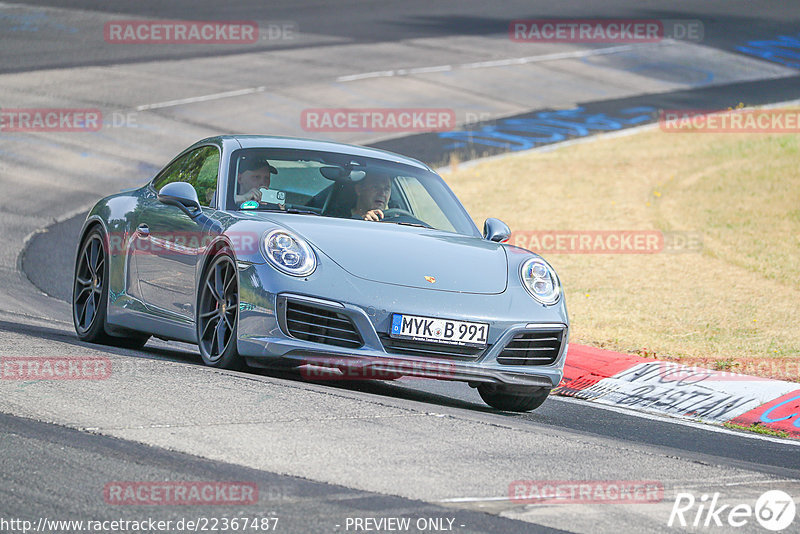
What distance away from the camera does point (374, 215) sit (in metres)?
7.96

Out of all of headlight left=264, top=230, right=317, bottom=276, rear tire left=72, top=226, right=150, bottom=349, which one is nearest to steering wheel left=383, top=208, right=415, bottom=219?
headlight left=264, top=230, right=317, bottom=276

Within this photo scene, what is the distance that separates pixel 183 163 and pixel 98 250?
36.0 inches

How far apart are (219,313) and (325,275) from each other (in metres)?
0.79

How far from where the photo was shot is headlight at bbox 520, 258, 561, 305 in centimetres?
728

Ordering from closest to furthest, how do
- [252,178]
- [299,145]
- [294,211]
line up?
[294,211], [252,178], [299,145]

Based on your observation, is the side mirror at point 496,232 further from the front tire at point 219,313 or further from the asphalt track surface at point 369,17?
the asphalt track surface at point 369,17

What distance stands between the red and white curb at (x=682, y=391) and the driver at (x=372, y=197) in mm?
1961

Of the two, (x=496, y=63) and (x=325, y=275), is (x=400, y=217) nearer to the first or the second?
(x=325, y=275)

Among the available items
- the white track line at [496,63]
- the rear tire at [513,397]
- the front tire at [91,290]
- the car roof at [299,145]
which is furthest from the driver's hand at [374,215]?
the white track line at [496,63]

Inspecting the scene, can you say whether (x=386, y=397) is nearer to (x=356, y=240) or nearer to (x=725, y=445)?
(x=356, y=240)

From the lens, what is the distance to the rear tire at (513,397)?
7.41 meters

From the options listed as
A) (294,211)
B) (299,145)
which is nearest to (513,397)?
(294,211)

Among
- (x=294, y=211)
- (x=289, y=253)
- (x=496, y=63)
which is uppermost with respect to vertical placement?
(x=496, y=63)

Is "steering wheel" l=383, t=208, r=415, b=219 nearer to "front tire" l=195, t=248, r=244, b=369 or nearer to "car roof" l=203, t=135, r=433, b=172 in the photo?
"car roof" l=203, t=135, r=433, b=172
